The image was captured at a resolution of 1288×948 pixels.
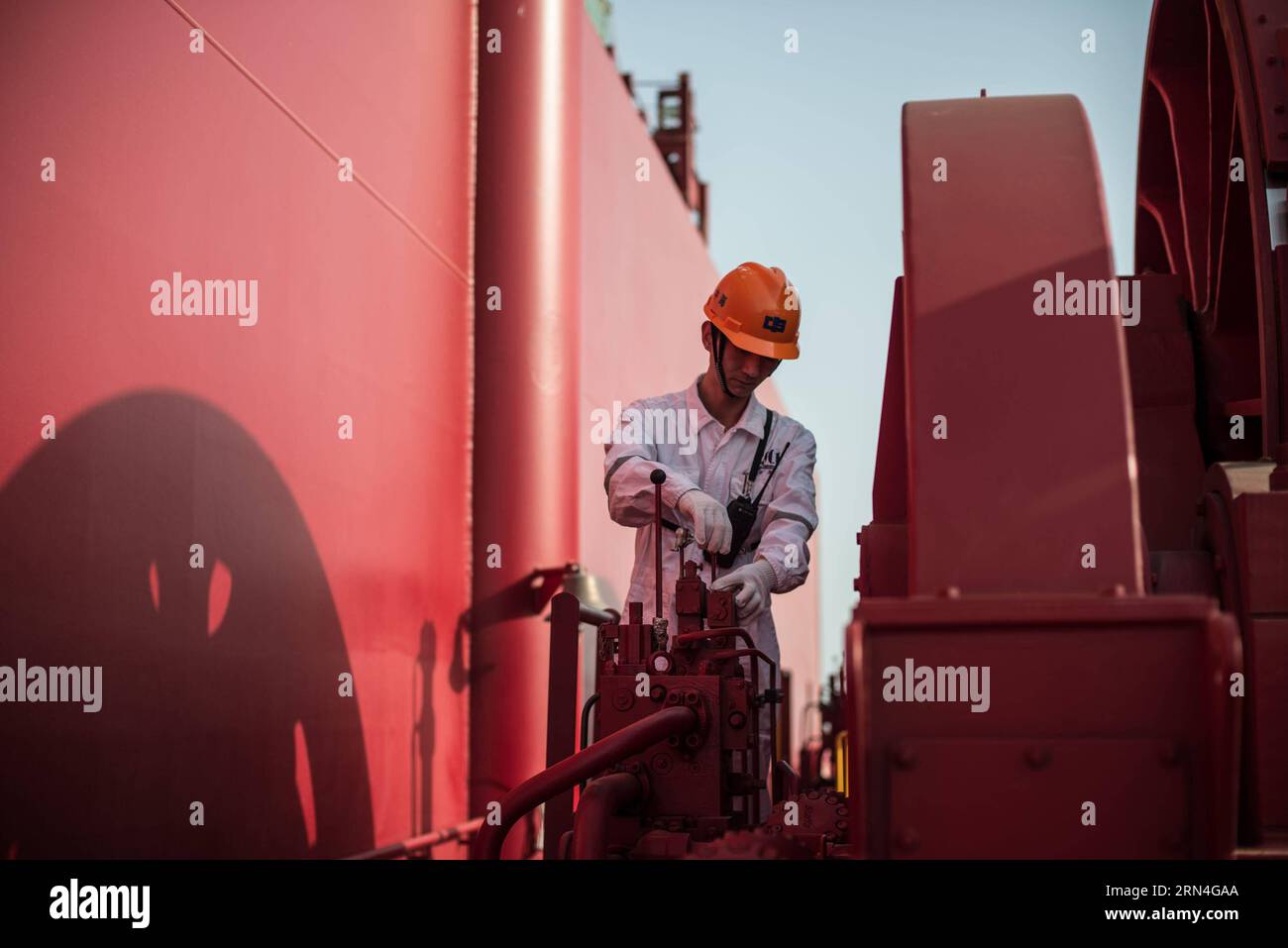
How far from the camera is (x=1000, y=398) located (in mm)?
2516

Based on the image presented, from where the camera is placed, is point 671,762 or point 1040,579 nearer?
point 1040,579

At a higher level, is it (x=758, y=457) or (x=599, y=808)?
(x=758, y=457)

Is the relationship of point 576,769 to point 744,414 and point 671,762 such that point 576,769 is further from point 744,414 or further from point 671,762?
point 744,414

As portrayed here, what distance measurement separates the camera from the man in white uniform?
4.88 metres

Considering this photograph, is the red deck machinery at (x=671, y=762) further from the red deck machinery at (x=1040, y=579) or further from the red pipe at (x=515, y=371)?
the red pipe at (x=515, y=371)

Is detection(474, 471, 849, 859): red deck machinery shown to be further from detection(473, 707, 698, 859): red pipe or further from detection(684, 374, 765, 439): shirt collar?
detection(684, 374, 765, 439): shirt collar

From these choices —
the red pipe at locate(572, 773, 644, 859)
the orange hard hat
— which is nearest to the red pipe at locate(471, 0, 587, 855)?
the orange hard hat

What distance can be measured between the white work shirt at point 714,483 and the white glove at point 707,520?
0.16 ft

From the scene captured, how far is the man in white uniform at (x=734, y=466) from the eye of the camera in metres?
4.88

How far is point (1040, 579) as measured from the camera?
94.7 inches

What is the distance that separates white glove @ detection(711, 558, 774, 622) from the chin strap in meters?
0.79

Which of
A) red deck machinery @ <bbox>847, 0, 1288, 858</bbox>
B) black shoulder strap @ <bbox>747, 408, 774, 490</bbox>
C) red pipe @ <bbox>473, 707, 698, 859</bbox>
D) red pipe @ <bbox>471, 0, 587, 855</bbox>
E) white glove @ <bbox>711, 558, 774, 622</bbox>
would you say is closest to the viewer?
red deck machinery @ <bbox>847, 0, 1288, 858</bbox>

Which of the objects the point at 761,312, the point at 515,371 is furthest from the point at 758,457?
the point at 515,371

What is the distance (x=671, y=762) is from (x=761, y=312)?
185cm
